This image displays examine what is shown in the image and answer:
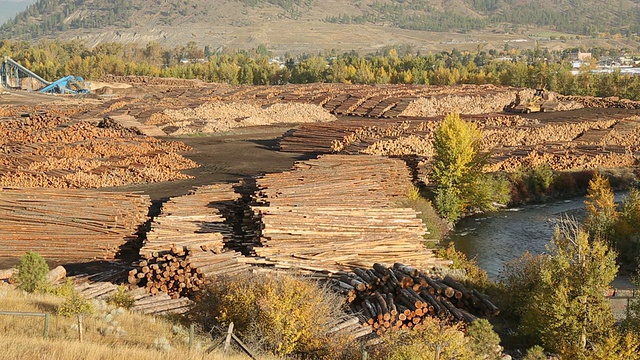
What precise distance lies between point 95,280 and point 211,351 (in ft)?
27.2

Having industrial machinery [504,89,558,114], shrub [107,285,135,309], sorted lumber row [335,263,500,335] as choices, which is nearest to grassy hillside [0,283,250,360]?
shrub [107,285,135,309]

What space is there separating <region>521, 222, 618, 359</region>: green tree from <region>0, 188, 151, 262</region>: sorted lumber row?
13.4 meters

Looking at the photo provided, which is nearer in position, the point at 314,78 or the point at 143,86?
the point at 143,86

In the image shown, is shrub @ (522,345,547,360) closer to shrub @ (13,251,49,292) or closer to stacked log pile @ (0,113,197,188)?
shrub @ (13,251,49,292)

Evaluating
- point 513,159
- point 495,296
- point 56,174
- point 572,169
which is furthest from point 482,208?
point 56,174

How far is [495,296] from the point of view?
20.1 meters

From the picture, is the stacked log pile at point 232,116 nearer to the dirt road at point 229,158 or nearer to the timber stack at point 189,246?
the dirt road at point 229,158

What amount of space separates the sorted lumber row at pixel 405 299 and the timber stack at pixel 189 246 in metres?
3.46

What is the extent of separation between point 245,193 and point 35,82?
7656cm

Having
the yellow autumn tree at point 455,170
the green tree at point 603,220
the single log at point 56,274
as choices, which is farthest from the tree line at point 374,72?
the single log at point 56,274

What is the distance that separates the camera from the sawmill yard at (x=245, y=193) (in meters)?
18.6

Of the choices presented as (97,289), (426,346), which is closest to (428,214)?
(97,289)

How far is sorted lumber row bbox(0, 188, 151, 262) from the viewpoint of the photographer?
2262 centimetres

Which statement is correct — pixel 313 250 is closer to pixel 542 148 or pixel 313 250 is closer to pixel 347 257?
pixel 347 257
